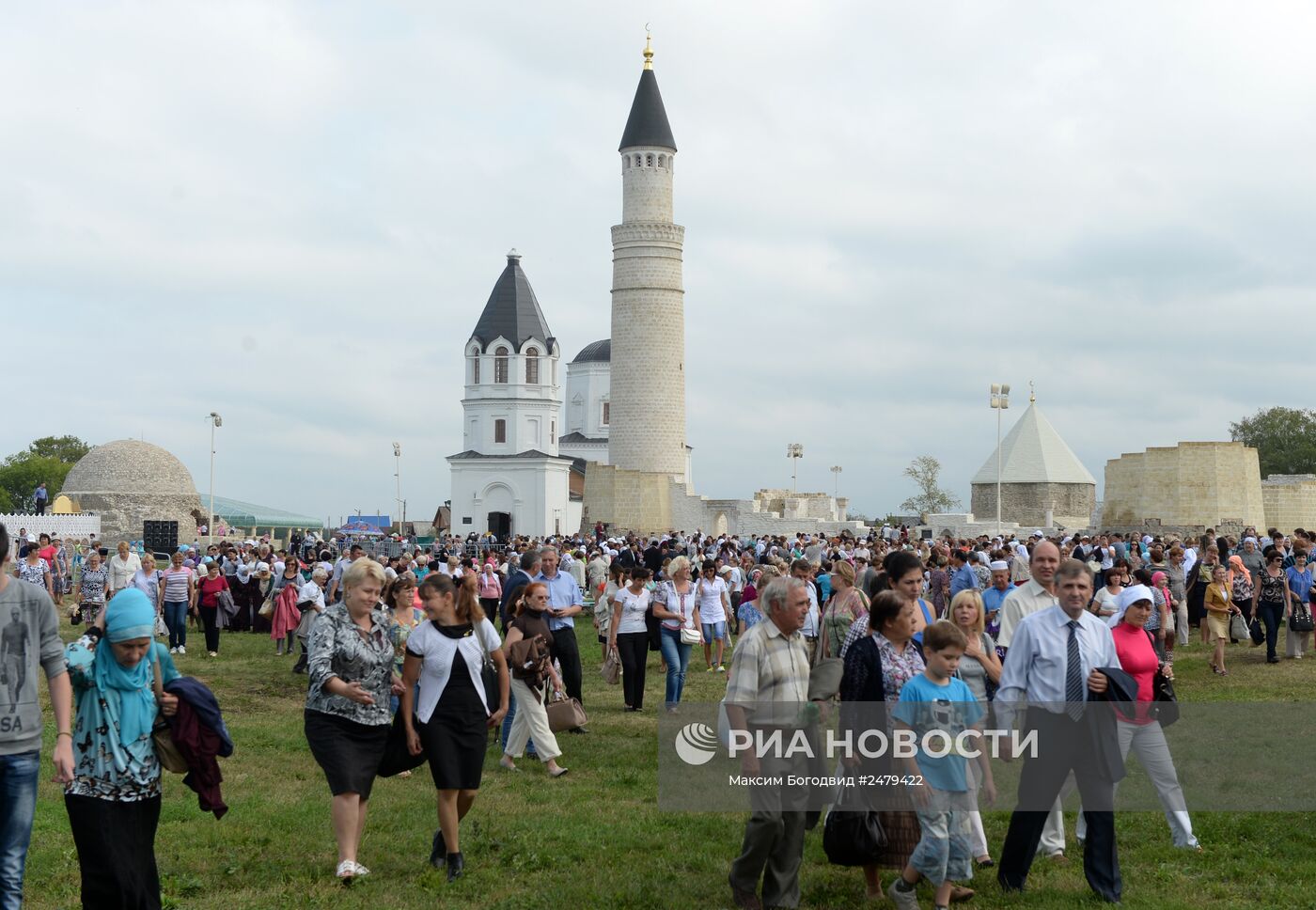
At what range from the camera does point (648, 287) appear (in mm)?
60188

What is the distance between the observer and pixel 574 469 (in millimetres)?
76375

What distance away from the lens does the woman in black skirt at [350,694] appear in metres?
6.47

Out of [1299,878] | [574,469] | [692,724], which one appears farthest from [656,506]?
[1299,878]

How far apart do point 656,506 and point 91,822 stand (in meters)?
56.5

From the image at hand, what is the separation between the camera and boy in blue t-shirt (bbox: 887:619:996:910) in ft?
19.2

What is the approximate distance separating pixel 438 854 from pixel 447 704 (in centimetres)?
91

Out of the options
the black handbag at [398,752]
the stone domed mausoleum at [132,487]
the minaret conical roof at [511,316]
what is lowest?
the black handbag at [398,752]

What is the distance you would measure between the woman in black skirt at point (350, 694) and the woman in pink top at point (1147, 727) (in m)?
3.87

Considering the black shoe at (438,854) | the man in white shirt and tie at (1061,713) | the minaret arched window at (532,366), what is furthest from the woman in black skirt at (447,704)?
the minaret arched window at (532,366)

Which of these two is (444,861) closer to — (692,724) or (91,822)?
(91,822)

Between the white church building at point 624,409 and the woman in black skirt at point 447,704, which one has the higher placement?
the white church building at point 624,409

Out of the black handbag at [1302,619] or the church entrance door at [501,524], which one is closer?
the black handbag at [1302,619]

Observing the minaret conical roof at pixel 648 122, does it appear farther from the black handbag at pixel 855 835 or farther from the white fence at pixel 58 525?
the black handbag at pixel 855 835

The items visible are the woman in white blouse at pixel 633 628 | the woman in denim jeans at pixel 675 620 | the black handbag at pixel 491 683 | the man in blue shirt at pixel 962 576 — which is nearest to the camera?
the black handbag at pixel 491 683
